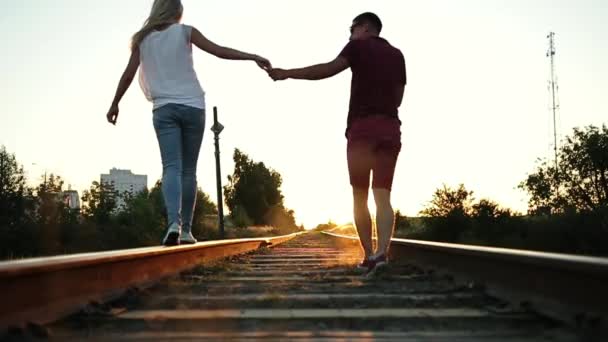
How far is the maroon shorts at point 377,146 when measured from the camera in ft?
17.1

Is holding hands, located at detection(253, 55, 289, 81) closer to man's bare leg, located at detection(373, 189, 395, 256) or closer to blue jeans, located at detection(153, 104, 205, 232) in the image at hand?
blue jeans, located at detection(153, 104, 205, 232)

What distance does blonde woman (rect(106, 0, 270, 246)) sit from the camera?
5473mm

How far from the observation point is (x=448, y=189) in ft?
162

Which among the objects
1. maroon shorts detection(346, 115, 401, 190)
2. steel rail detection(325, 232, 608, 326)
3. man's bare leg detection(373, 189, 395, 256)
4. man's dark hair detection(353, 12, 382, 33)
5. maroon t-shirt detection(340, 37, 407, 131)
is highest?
man's dark hair detection(353, 12, 382, 33)

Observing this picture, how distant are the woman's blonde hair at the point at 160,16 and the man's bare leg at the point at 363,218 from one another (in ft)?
7.24

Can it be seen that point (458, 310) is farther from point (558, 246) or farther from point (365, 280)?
point (558, 246)

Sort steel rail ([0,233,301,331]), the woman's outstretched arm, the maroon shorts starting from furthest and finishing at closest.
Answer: the woman's outstretched arm → the maroon shorts → steel rail ([0,233,301,331])

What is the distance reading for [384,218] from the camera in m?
5.23

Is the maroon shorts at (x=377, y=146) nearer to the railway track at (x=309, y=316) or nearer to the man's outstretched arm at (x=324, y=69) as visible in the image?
the man's outstretched arm at (x=324, y=69)

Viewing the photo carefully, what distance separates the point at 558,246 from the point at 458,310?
2691 centimetres

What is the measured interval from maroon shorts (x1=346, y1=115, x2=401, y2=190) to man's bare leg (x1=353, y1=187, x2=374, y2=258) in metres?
0.23

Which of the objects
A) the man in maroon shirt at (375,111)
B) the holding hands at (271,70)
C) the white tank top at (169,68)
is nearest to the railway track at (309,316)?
the man in maroon shirt at (375,111)

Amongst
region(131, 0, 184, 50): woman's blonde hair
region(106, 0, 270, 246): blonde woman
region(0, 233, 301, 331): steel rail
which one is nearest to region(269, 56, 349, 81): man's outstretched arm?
region(106, 0, 270, 246): blonde woman

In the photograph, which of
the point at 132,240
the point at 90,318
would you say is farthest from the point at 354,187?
the point at 132,240
